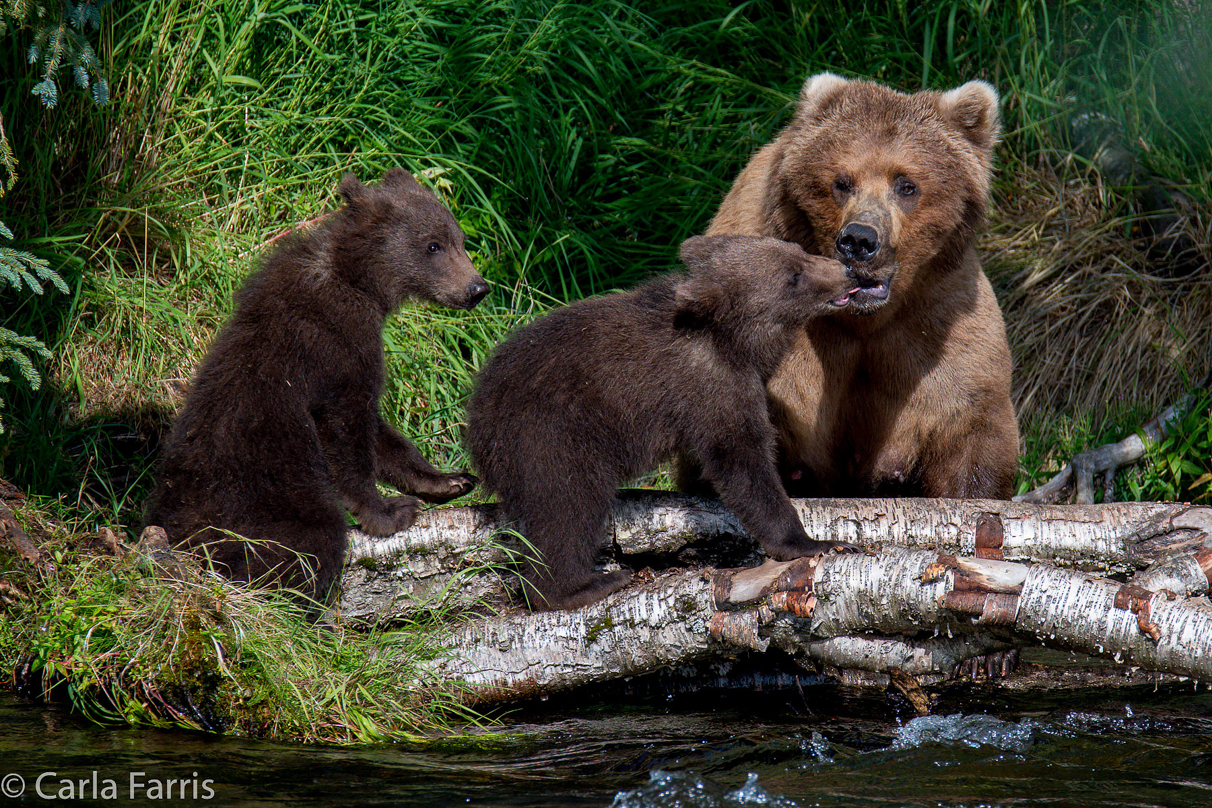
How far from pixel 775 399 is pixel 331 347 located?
1965 mm

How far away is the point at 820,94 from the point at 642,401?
1.83m

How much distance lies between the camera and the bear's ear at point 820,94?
5285 mm

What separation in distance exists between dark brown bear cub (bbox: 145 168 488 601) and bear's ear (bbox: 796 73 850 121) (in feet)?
5.71

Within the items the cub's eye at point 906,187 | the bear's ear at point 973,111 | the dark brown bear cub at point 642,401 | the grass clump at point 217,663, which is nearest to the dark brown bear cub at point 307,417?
the grass clump at point 217,663

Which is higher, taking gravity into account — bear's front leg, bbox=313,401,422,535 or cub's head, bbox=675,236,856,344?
cub's head, bbox=675,236,856,344

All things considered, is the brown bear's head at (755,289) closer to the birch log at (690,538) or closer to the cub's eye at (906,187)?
the cub's eye at (906,187)

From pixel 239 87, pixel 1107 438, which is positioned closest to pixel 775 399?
pixel 1107 438

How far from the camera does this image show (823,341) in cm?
528

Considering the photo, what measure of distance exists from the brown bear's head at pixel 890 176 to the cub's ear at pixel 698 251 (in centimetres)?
54

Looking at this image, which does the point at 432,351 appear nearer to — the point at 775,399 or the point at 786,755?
the point at 775,399

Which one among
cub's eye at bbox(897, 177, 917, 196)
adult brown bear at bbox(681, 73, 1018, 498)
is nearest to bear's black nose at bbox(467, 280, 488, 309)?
adult brown bear at bbox(681, 73, 1018, 498)

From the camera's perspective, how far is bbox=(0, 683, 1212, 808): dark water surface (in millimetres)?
3359

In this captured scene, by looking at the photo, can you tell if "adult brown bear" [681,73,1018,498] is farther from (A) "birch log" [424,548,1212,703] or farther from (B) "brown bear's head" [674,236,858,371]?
(A) "birch log" [424,548,1212,703]
